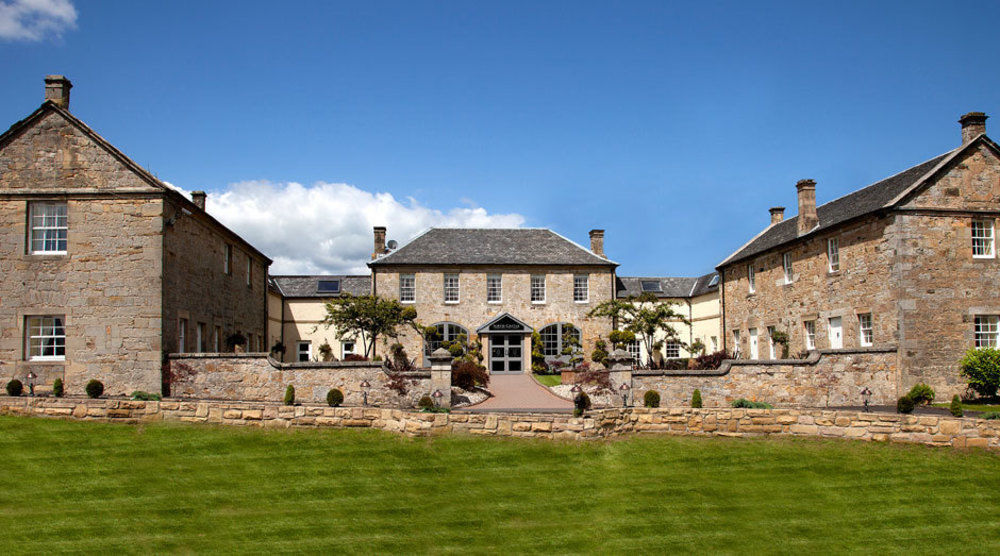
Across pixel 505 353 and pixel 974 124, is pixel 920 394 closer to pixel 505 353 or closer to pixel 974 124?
pixel 974 124

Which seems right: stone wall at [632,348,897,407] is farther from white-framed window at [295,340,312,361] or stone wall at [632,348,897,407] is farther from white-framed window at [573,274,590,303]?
white-framed window at [295,340,312,361]

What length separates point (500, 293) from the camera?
125 feet

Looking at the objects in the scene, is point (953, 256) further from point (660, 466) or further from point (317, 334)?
point (317, 334)

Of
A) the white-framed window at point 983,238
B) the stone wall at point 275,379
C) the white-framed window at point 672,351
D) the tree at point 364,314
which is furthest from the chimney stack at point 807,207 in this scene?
the tree at point 364,314

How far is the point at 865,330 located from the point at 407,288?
22.2m

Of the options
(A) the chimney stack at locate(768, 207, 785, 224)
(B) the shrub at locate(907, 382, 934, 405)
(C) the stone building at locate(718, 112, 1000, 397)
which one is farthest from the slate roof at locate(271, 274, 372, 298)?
(B) the shrub at locate(907, 382, 934, 405)

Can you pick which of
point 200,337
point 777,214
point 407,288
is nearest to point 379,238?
point 407,288

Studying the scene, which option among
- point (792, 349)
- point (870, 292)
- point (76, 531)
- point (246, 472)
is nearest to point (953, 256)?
point (870, 292)

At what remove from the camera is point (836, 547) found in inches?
433

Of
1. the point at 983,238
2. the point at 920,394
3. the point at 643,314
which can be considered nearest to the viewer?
the point at 920,394

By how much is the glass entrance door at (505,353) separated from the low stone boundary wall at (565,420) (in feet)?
72.5

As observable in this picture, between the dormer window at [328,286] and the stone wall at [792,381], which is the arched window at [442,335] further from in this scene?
the stone wall at [792,381]

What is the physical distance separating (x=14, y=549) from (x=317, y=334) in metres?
31.4

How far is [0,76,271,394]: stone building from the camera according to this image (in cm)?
2073
